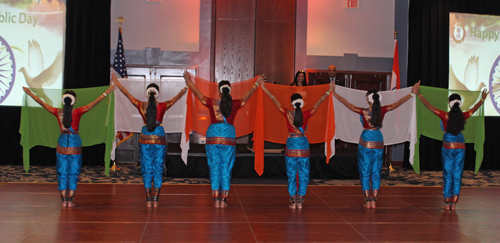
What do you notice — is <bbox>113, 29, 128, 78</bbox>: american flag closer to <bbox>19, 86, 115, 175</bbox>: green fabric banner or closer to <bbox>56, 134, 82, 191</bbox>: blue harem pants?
<bbox>19, 86, 115, 175</bbox>: green fabric banner

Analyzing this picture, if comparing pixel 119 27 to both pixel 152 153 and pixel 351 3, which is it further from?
pixel 351 3

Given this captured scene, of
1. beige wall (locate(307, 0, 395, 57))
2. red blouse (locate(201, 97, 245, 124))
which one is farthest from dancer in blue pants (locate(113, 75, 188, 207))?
beige wall (locate(307, 0, 395, 57))

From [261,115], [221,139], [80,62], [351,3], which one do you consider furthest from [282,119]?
Result: [80,62]

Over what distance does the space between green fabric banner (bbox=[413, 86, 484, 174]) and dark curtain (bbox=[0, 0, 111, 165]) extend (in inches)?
239

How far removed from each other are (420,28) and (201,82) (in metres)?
5.79

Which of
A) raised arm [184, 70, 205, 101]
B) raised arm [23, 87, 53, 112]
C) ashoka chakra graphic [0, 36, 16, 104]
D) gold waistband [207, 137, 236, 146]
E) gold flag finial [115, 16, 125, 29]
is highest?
gold flag finial [115, 16, 125, 29]

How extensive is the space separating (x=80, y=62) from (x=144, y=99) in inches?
117

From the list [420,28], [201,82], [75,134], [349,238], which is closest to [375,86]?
[420,28]

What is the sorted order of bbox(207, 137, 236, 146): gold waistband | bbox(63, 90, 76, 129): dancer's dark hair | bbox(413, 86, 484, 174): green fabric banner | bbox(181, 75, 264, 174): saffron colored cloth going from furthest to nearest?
bbox(413, 86, 484, 174): green fabric banner, bbox(181, 75, 264, 174): saffron colored cloth, bbox(207, 137, 236, 146): gold waistband, bbox(63, 90, 76, 129): dancer's dark hair

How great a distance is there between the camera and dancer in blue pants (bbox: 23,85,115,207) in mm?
4625

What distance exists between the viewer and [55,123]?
5.43 meters

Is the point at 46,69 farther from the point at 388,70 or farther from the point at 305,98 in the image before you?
the point at 388,70

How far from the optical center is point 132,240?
140 inches

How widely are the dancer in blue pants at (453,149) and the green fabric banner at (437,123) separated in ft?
2.12
